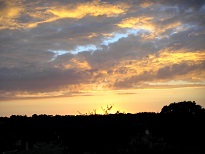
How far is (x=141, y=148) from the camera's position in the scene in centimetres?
2142

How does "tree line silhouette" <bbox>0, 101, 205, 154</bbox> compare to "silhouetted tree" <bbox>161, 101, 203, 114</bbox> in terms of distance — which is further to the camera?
"silhouetted tree" <bbox>161, 101, 203, 114</bbox>

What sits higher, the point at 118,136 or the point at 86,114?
the point at 86,114

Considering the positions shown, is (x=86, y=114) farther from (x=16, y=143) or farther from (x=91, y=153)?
(x=91, y=153)

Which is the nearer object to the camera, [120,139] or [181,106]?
[120,139]

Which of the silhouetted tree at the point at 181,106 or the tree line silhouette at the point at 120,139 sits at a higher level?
the silhouetted tree at the point at 181,106

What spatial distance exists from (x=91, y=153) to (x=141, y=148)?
754cm

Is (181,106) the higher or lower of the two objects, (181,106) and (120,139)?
the higher

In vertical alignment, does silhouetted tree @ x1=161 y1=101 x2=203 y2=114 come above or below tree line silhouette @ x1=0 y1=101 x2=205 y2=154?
above

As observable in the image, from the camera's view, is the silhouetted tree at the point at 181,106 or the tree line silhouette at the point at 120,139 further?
the silhouetted tree at the point at 181,106

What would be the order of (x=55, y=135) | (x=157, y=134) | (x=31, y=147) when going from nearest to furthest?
(x=157, y=134)
(x=31, y=147)
(x=55, y=135)

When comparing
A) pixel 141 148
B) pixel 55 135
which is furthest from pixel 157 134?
pixel 55 135

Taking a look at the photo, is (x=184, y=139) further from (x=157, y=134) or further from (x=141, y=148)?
(x=141, y=148)

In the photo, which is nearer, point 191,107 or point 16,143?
point 16,143

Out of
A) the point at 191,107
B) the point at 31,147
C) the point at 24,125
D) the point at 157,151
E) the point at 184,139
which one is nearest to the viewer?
the point at 157,151
